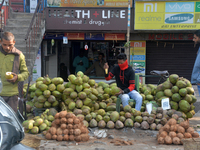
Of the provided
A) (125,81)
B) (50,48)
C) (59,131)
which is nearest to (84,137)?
(59,131)

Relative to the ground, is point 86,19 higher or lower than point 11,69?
higher

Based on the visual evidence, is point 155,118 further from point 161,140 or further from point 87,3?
point 87,3

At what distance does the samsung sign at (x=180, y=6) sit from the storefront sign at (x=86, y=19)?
5.90 feet

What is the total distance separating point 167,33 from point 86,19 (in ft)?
12.1

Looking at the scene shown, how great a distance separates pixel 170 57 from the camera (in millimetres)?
11859

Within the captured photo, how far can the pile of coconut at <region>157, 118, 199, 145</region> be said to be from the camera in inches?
171

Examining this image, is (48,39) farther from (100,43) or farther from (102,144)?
(102,144)

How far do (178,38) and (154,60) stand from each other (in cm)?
152

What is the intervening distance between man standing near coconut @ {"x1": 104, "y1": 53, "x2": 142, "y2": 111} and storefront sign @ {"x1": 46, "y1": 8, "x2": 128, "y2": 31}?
484 cm

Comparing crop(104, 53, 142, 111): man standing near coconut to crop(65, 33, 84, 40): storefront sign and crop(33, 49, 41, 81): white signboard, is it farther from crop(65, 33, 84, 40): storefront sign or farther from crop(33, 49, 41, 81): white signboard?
crop(33, 49, 41, 81): white signboard

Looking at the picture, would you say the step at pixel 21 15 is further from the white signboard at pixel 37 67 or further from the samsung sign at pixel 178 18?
the samsung sign at pixel 178 18

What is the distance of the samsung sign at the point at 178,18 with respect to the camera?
1009 cm

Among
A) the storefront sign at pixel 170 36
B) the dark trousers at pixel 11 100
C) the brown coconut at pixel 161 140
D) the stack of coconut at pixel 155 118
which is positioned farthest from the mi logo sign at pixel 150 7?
the dark trousers at pixel 11 100

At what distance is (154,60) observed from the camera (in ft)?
38.9
